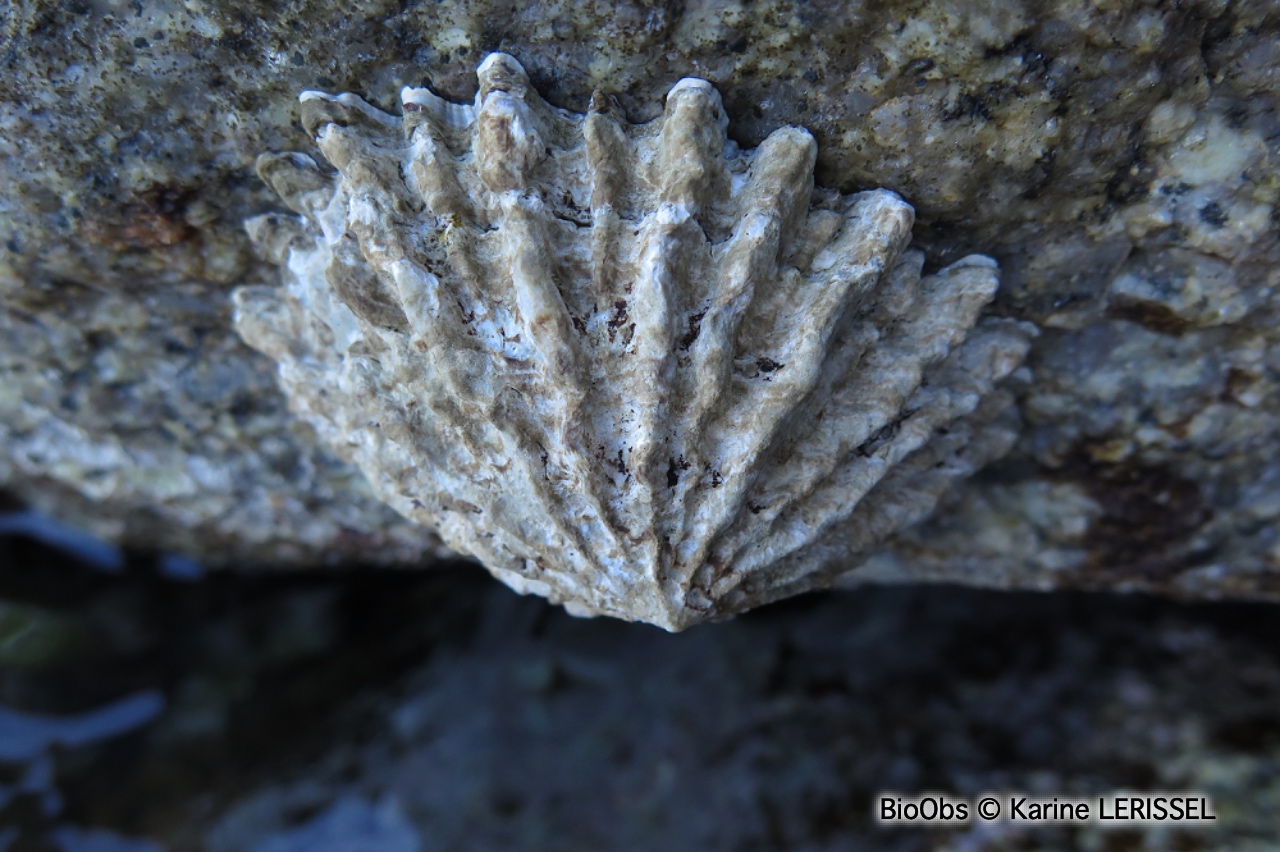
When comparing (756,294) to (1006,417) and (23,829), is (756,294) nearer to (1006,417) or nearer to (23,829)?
(1006,417)

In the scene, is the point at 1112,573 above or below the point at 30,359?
above

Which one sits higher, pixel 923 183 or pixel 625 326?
pixel 923 183

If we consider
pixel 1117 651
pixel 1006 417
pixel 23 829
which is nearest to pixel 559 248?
pixel 1006 417
